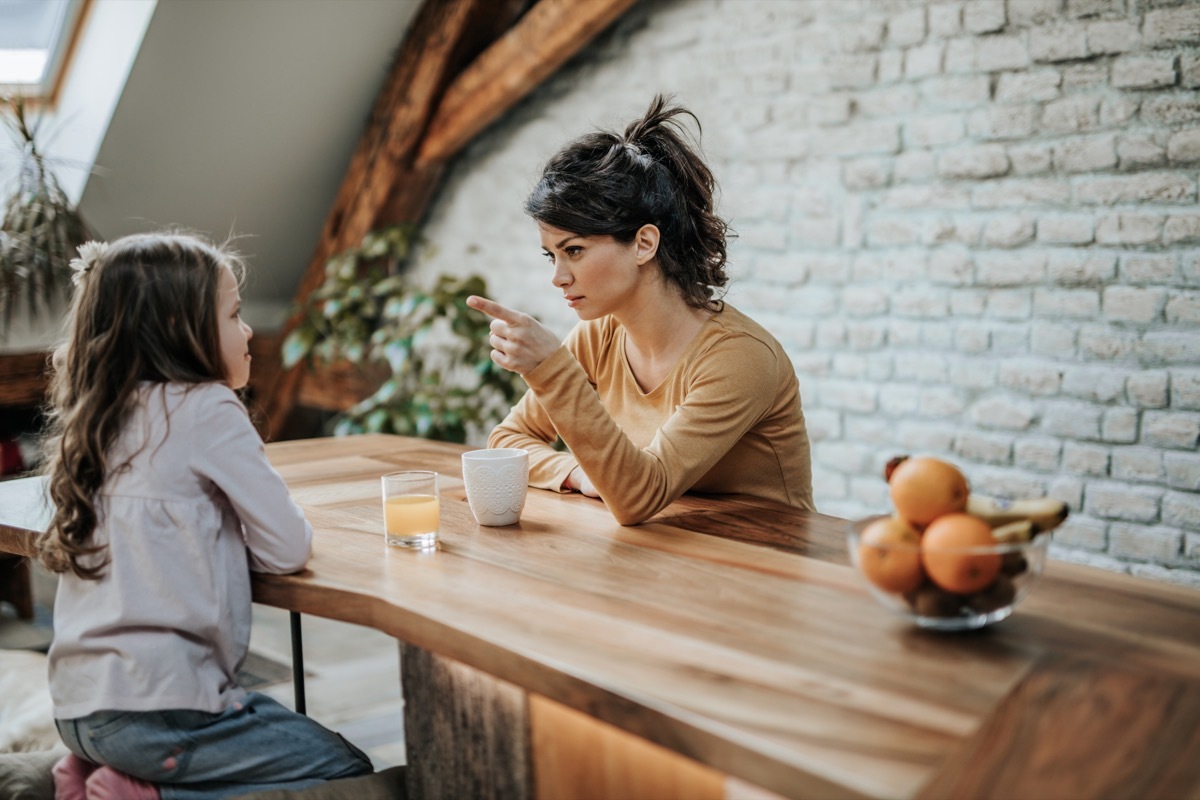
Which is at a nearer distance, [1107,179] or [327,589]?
[327,589]

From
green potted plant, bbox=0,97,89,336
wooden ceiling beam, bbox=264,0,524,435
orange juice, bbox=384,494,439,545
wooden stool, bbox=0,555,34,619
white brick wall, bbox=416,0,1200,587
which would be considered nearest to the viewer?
orange juice, bbox=384,494,439,545

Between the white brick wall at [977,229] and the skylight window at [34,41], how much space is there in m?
1.85

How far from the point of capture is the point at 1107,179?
266 centimetres

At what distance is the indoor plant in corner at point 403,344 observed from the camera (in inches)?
148

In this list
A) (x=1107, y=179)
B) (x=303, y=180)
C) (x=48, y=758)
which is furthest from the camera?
(x=303, y=180)

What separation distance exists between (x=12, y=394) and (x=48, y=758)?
260 centimetres

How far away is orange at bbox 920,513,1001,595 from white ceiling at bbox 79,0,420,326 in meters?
3.12

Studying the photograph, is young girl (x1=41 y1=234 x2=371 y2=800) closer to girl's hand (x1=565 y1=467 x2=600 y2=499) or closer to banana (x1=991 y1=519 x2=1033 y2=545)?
girl's hand (x1=565 y1=467 x2=600 y2=499)

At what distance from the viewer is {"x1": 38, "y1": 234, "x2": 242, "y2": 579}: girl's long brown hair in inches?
53.4

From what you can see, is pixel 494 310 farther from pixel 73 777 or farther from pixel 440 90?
pixel 440 90

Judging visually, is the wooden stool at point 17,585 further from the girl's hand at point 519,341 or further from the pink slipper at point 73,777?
the girl's hand at point 519,341

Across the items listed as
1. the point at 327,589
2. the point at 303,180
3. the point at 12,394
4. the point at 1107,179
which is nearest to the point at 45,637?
the point at 12,394

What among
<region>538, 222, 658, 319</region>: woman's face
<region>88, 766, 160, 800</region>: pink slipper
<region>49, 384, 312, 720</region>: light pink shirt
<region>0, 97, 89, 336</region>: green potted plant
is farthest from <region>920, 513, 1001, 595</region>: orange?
<region>0, 97, 89, 336</region>: green potted plant

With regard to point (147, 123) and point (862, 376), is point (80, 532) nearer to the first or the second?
point (862, 376)
